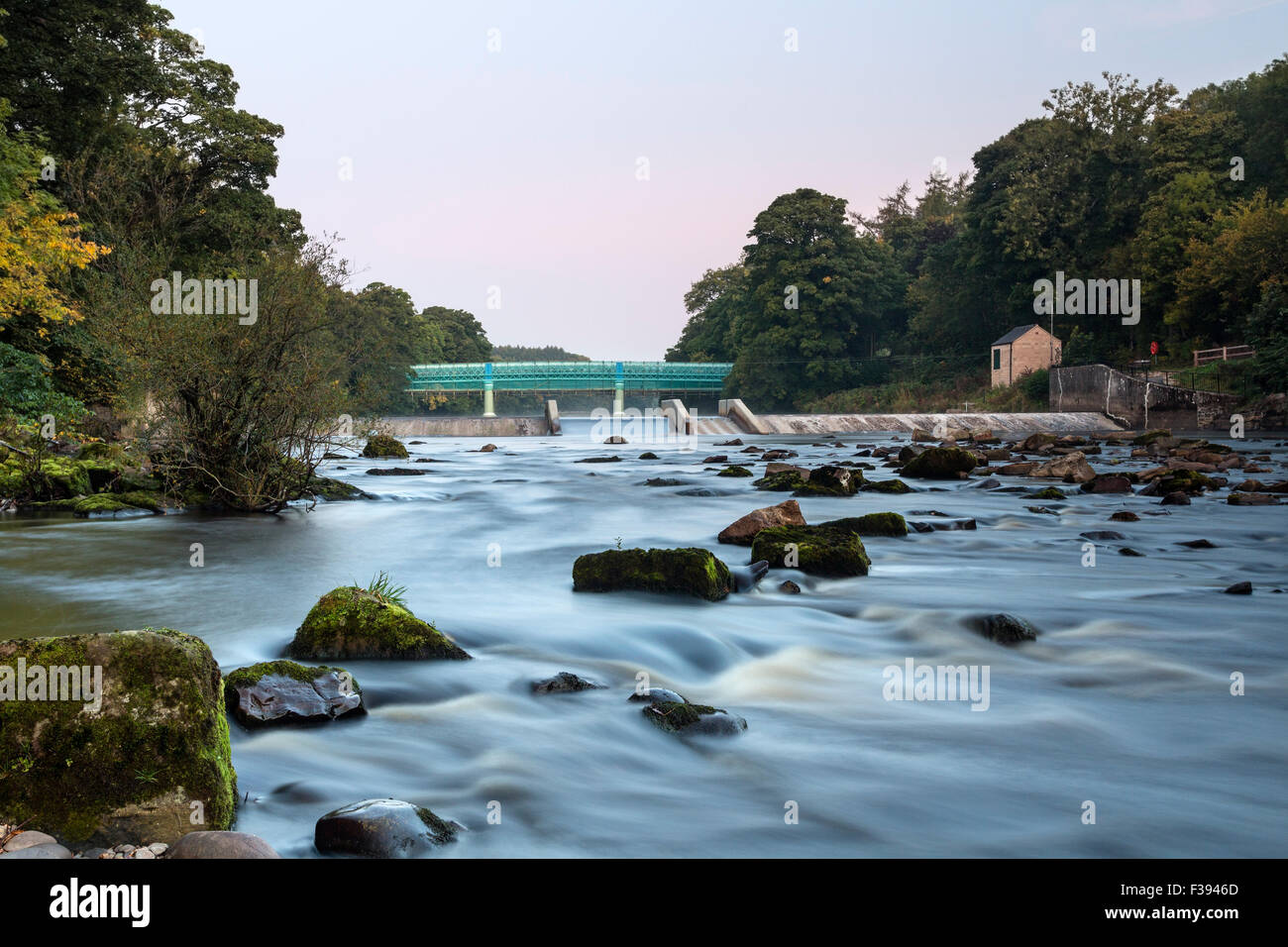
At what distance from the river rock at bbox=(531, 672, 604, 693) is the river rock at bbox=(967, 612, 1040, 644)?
396cm

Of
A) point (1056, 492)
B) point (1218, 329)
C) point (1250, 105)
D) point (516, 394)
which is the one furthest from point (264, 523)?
point (516, 394)

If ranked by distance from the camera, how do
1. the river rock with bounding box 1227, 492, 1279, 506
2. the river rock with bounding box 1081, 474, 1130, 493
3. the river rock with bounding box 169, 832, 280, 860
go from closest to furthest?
the river rock with bounding box 169, 832, 280, 860 → the river rock with bounding box 1227, 492, 1279, 506 → the river rock with bounding box 1081, 474, 1130, 493

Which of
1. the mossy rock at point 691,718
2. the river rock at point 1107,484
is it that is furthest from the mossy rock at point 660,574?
the river rock at point 1107,484

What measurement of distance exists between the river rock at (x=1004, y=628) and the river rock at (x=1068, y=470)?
571 inches

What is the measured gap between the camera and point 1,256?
14055 mm

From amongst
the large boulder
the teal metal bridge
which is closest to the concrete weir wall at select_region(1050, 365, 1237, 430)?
the large boulder

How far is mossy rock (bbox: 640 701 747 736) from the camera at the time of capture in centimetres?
618

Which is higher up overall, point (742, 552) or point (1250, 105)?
Result: point (1250, 105)

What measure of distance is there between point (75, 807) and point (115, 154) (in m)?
32.1

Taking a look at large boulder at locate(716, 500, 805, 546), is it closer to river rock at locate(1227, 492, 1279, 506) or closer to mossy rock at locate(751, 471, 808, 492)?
mossy rock at locate(751, 471, 808, 492)

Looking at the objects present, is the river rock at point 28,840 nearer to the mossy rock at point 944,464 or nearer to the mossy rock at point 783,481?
the mossy rock at point 783,481
